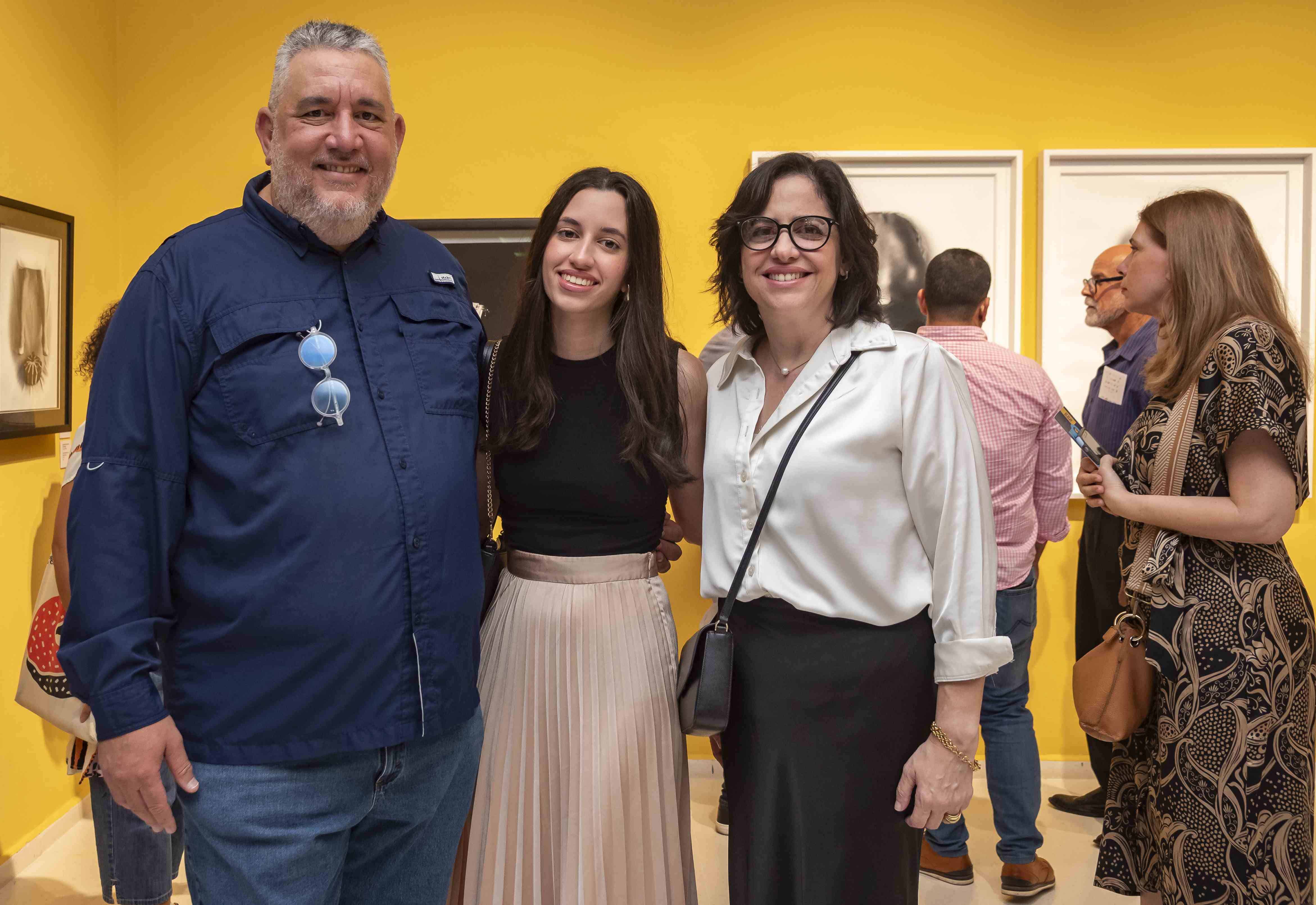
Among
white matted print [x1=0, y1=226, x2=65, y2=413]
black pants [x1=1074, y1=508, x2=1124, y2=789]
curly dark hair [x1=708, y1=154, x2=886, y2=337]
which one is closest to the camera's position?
curly dark hair [x1=708, y1=154, x2=886, y2=337]

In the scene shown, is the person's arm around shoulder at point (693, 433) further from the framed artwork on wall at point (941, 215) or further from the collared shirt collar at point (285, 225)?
the framed artwork on wall at point (941, 215)

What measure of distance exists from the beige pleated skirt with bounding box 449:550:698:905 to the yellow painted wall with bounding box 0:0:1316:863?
234cm

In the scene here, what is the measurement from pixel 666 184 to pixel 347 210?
251cm

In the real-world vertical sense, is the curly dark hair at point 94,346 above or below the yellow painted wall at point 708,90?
below

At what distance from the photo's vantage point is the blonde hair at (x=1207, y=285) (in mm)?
2154

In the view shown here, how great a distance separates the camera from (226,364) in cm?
150

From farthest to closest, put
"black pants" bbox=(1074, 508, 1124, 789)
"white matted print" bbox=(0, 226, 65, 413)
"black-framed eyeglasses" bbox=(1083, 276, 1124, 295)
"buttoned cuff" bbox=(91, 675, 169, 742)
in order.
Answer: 1. "black-framed eyeglasses" bbox=(1083, 276, 1124, 295)
2. "black pants" bbox=(1074, 508, 1124, 789)
3. "white matted print" bbox=(0, 226, 65, 413)
4. "buttoned cuff" bbox=(91, 675, 169, 742)

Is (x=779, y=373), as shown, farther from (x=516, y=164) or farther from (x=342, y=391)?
(x=516, y=164)

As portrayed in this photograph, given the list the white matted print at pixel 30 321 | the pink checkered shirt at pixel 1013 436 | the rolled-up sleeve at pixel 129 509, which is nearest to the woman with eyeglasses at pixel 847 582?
the rolled-up sleeve at pixel 129 509

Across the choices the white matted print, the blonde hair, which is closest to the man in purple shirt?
the blonde hair

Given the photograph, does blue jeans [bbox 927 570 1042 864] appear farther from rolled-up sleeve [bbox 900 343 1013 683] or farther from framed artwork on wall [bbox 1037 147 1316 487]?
rolled-up sleeve [bbox 900 343 1013 683]

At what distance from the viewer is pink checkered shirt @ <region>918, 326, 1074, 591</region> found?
310 cm

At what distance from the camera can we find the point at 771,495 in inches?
68.7

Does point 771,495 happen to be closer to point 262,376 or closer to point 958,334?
point 262,376
